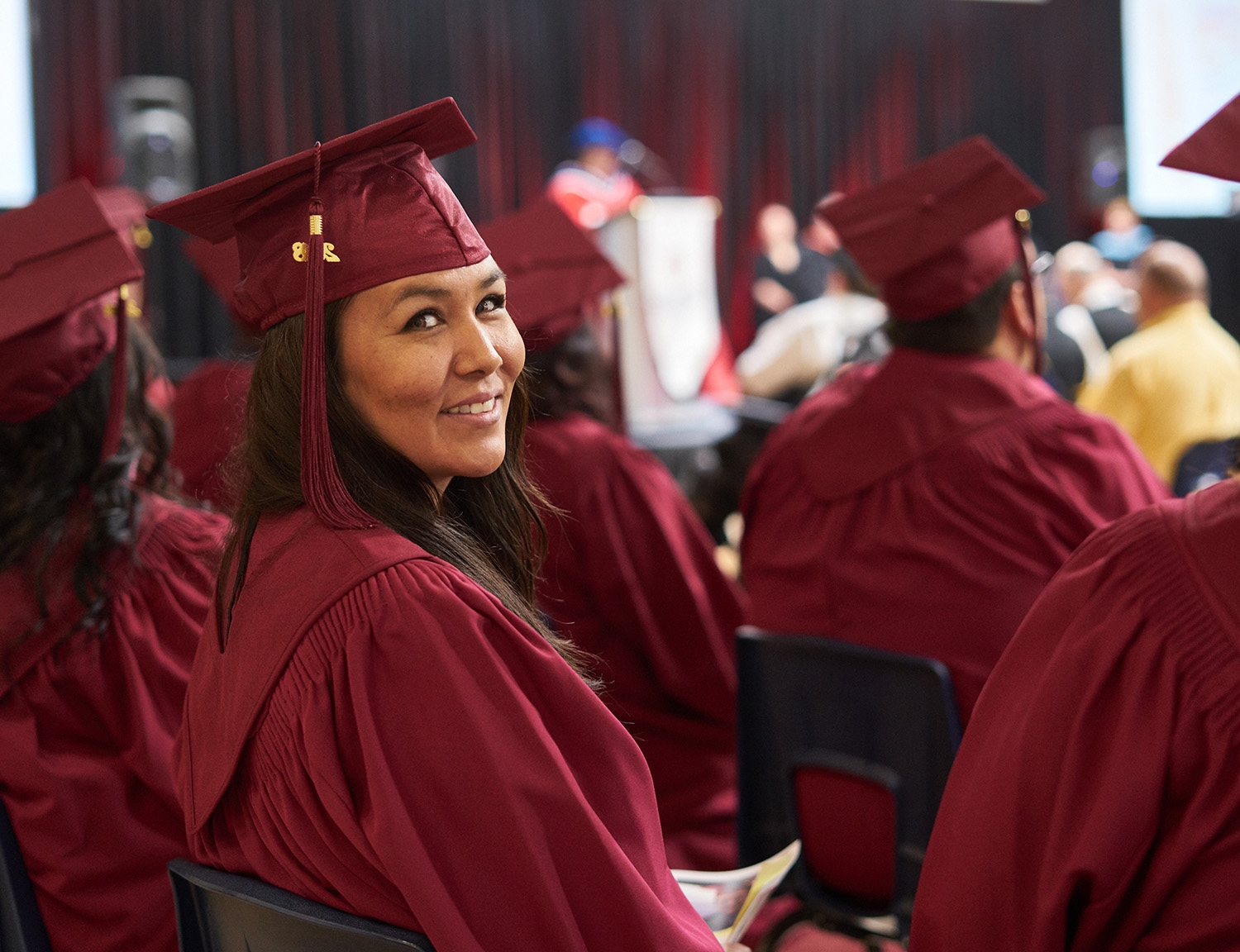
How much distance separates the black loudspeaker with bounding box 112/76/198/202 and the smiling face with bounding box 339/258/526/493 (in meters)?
6.43

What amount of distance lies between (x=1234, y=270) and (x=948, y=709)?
9.86 meters

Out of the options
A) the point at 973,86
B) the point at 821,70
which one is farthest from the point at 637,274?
the point at 973,86

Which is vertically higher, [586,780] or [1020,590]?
[586,780]

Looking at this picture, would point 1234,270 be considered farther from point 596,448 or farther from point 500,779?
point 500,779

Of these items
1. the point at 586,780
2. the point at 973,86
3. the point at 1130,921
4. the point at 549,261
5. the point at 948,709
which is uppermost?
the point at 973,86

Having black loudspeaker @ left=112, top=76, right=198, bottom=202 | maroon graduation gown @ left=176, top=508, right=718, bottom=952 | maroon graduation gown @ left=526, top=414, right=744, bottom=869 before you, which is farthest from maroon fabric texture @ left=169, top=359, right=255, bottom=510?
black loudspeaker @ left=112, top=76, right=198, bottom=202

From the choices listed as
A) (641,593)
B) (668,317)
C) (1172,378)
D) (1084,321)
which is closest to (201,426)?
(641,593)

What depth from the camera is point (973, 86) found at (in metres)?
10.9

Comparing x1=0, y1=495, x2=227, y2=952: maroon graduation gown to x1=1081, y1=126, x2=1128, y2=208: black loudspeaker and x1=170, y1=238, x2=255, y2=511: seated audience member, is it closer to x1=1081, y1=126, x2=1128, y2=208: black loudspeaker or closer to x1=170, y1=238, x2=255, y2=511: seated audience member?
x1=170, y1=238, x2=255, y2=511: seated audience member

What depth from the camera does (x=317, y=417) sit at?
115cm

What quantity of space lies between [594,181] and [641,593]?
614 centimetres

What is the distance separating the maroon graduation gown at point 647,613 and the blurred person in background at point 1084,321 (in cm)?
239

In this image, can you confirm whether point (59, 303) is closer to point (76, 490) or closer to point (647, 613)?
point (76, 490)

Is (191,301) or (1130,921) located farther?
(191,301)
